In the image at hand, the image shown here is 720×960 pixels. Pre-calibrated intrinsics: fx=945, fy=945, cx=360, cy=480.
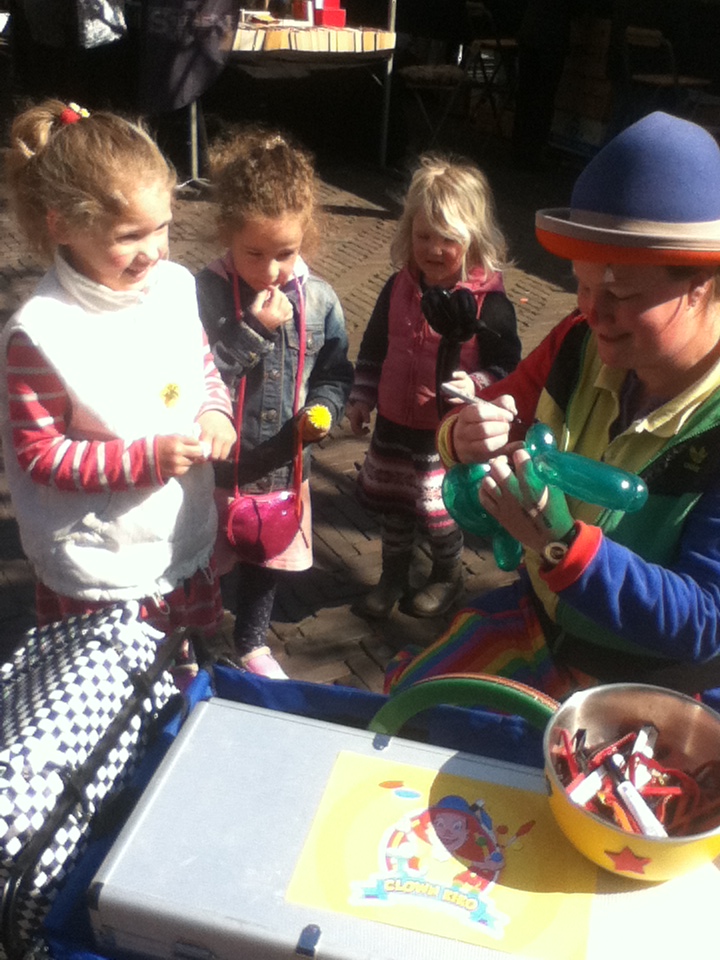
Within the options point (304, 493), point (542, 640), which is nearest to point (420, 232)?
point (304, 493)

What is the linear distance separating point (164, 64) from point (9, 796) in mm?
7175

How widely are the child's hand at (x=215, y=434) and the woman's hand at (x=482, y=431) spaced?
2.38 feet

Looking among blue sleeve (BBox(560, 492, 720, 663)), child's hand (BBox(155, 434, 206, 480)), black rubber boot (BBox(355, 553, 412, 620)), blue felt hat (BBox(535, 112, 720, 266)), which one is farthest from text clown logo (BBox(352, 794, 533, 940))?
Answer: black rubber boot (BBox(355, 553, 412, 620))

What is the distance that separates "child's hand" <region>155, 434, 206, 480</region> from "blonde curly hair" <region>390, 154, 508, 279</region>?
1187 mm

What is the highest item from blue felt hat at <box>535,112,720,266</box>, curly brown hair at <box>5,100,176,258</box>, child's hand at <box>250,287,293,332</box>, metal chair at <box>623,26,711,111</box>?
blue felt hat at <box>535,112,720,266</box>

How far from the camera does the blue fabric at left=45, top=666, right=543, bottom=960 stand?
1.37 meters

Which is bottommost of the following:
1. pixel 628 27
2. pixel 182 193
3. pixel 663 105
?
pixel 182 193

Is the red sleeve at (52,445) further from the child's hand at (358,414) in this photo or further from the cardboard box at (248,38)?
the cardboard box at (248,38)

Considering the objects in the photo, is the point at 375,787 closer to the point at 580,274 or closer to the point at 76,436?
the point at 580,274

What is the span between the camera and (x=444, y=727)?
4.85 ft

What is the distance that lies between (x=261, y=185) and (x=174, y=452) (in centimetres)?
80

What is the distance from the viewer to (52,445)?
1956 mm

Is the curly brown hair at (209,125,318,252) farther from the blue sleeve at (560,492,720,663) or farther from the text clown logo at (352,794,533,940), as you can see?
the text clown logo at (352,794,533,940)

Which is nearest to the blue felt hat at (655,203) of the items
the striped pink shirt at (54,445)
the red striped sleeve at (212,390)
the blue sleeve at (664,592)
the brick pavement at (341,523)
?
the blue sleeve at (664,592)
